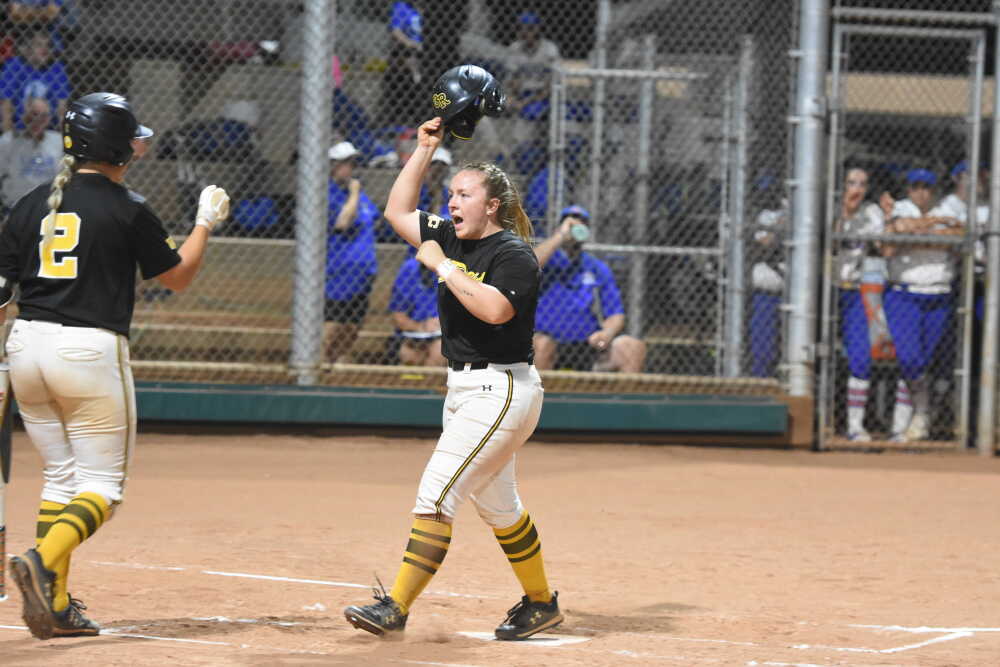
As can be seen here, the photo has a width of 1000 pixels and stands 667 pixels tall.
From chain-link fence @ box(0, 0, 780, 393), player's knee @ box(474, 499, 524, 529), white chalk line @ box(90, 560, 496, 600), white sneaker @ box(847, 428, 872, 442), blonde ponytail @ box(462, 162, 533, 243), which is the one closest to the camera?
blonde ponytail @ box(462, 162, 533, 243)

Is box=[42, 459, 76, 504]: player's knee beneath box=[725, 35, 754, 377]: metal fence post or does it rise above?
beneath

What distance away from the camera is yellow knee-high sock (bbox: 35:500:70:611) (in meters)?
4.25

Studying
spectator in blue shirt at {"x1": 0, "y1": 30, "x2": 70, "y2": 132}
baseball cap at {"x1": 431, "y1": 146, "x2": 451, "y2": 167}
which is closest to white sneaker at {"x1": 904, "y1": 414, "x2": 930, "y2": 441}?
baseball cap at {"x1": 431, "y1": 146, "x2": 451, "y2": 167}

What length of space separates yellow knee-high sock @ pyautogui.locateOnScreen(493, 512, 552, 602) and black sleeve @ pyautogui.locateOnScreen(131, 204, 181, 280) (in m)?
1.46

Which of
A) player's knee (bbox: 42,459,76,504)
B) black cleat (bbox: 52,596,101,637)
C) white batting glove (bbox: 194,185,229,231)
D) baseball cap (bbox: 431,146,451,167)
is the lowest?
black cleat (bbox: 52,596,101,637)

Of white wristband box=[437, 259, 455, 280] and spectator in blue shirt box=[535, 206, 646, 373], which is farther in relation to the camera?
spectator in blue shirt box=[535, 206, 646, 373]

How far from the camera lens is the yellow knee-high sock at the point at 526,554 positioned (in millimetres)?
4691

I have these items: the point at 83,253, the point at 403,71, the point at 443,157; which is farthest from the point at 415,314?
the point at 83,253

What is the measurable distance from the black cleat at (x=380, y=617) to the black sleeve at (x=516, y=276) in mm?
Result: 1069

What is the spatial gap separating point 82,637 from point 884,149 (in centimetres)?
942

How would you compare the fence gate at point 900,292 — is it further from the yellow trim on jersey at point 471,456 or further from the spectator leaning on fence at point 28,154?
the yellow trim on jersey at point 471,456

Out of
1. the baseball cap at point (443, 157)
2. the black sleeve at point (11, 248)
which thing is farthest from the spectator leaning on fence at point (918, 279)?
the black sleeve at point (11, 248)

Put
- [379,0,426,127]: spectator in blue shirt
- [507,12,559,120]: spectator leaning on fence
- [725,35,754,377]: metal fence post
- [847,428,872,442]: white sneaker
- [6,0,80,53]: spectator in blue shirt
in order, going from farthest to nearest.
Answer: [379,0,426,127]: spectator in blue shirt, [507,12,559,120]: spectator leaning on fence, [6,0,80,53]: spectator in blue shirt, [847,428,872,442]: white sneaker, [725,35,754,377]: metal fence post

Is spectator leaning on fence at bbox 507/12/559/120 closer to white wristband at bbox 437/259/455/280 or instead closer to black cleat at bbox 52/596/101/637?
white wristband at bbox 437/259/455/280
